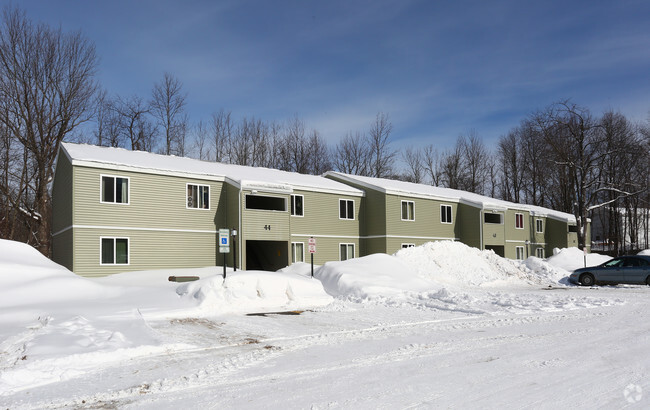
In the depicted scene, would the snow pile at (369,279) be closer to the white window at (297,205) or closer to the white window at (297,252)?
the white window at (297,252)

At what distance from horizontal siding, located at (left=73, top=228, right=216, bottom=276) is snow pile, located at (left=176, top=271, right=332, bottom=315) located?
8.21m

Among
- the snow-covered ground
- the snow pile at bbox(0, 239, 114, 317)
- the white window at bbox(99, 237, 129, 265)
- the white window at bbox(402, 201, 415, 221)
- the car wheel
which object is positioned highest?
the white window at bbox(402, 201, 415, 221)

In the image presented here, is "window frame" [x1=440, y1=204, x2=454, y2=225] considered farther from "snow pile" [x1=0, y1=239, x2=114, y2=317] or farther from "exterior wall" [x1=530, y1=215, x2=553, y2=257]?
"snow pile" [x1=0, y1=239, x2=114, y2=317]

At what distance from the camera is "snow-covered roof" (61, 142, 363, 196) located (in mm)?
24422

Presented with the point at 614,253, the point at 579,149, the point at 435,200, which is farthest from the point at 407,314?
the point at 614,253

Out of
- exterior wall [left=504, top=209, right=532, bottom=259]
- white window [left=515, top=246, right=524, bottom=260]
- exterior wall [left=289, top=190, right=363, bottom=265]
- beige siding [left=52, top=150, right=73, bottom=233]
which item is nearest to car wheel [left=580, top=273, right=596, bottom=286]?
exterior wall [left=289, top=190, right=363, bottom=265]

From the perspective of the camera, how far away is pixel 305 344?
10938mm

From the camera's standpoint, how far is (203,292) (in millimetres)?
16344

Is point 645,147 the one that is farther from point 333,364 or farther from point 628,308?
point 333,364

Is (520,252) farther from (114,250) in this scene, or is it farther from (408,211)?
(114,250)

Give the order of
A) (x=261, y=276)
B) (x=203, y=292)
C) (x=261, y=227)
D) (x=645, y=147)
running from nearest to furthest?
(x=203, y=292) < (x=261, y=276) < (x=261, y=227) < (x=645, y=147)

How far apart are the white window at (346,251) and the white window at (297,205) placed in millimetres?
4034

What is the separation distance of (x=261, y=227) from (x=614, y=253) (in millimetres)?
42387

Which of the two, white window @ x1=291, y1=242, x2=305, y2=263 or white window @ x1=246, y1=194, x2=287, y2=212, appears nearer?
white window @ x1=291, y1=242, x2=305, y2=263
